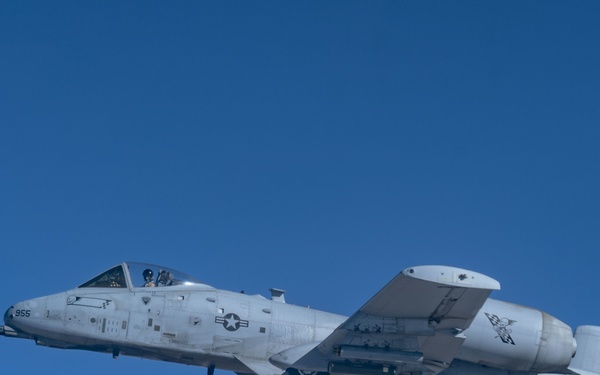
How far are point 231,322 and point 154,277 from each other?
2.39 meters

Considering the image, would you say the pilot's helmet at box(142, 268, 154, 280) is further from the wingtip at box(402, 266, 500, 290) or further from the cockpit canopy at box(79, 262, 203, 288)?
the wingtip at box(402, 266, 500, 290)

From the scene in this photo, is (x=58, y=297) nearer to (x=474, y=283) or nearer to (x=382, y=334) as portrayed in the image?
(x=382, y=334)

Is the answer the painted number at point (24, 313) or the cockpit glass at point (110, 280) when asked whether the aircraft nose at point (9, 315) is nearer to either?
the painted number at point (24, 313)

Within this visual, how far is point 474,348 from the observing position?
2162 cm

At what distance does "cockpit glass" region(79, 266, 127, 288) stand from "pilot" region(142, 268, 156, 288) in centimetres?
53

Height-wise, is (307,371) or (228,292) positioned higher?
(228,292)

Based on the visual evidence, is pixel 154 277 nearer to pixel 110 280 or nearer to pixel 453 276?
pixel 110 280

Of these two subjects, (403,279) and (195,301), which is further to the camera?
(195,301)

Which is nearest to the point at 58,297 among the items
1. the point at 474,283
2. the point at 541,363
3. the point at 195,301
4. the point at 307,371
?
the point at 195,301

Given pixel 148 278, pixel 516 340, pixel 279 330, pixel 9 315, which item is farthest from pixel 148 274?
pixel 516 340

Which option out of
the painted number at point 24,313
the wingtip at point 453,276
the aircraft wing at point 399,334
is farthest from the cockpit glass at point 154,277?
the wingtip at point 453,276

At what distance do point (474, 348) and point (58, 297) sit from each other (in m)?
10.4

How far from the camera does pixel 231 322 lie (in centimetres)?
2228

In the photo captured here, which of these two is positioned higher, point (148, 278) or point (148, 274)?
point (148, 274)
